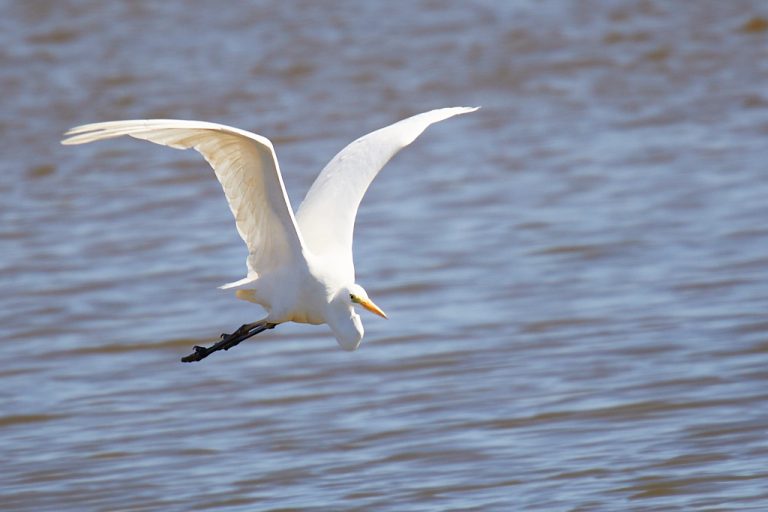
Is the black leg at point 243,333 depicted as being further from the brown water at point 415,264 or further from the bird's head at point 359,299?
the brown water at point 415,264

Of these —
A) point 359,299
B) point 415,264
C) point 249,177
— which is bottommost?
point 415,264

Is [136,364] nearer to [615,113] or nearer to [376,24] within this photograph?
[615,113]

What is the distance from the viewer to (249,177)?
19.5 ft

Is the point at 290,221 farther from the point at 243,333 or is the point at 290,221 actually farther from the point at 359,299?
the point at 243,333

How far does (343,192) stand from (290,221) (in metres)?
0.78

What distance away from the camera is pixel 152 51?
52.6 feet

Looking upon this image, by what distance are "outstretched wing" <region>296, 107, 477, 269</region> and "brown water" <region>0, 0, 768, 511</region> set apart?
1122mm

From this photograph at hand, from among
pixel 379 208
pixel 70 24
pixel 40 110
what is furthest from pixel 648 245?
pixel 70 24

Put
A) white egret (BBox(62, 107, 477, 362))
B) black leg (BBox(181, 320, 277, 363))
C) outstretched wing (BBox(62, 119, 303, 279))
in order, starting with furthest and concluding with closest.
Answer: black leg (BBox(181, 320, 277, 363)) < white egret (BBox(62, 107, 477, 362)) < outstretched wing (BBox(62, 119, 303, 279))

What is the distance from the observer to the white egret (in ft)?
18.7

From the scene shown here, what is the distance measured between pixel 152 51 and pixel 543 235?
258 inches

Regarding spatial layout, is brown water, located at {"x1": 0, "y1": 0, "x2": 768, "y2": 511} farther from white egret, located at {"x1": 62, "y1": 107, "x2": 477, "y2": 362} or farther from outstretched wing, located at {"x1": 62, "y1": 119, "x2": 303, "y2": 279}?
outstretched wing, located at {"x1": 62, "y1": 119, "x2": 303, "y2": 279}

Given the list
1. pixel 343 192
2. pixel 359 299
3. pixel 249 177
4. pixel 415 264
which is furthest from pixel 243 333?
pixel 415 264

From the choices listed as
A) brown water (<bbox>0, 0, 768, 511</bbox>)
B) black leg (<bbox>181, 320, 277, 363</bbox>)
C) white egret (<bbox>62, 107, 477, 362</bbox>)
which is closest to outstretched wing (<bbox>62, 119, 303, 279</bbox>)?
white egret (<bbox>62, 107, 477, 362</bbox>)
